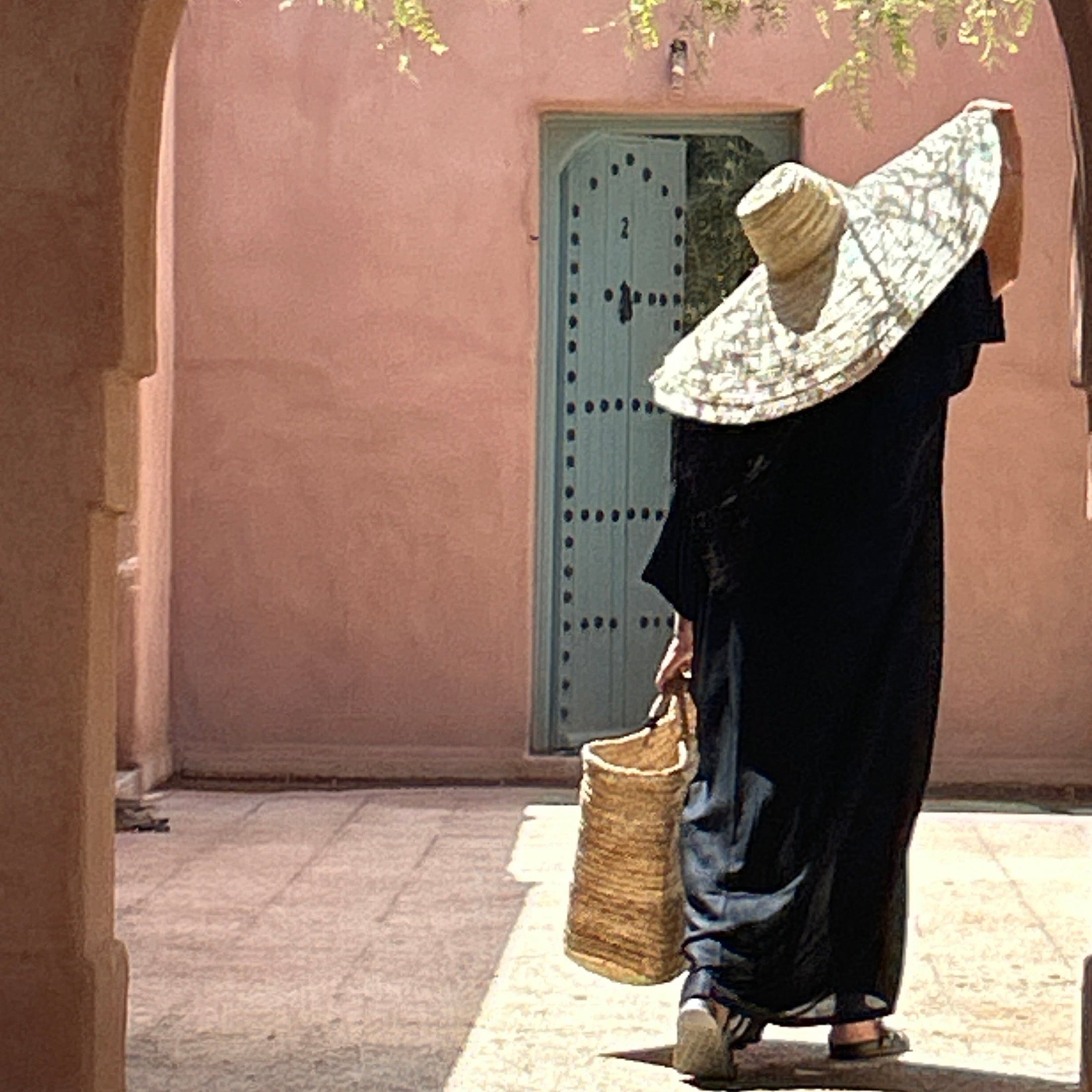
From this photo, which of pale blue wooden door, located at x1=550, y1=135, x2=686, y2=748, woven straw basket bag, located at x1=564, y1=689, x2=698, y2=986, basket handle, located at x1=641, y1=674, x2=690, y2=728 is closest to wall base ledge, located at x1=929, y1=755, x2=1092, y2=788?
pale blue wooden door, located at x1=550, y1=135, x2=686, y2=748

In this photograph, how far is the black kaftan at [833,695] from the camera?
459 cm

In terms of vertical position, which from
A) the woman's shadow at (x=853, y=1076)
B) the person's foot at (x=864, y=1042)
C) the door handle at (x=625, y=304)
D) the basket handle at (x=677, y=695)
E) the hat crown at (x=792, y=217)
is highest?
the hat crown at (x=792, y=217)

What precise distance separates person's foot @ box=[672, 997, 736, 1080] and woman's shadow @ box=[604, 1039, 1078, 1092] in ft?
0.08

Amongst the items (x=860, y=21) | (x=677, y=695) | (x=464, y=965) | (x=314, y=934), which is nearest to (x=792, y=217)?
(x=677, y=695)

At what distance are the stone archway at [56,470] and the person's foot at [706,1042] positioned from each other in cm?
115

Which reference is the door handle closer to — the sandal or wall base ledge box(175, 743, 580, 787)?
wall base ledge box(175, 743, 580, 787)

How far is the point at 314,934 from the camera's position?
6371 millimetres

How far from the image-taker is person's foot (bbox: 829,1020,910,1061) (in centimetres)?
475

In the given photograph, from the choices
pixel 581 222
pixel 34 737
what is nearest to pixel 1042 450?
pixel 581 222

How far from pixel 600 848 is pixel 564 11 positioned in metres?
5.78

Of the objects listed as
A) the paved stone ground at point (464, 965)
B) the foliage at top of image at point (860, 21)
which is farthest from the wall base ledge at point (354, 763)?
the foliage at top of image at point (860, 21)

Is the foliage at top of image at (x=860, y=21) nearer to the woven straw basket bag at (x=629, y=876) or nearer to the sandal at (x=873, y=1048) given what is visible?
the woven straw basket bag at (x=629, y=876)

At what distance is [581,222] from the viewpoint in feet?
33.7

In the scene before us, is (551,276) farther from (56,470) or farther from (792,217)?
(56,470)
